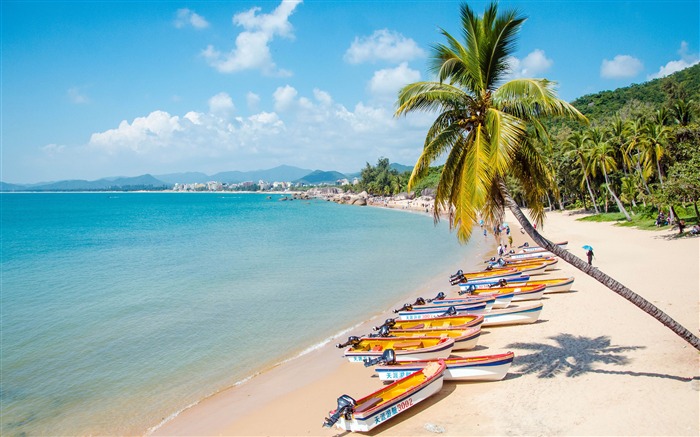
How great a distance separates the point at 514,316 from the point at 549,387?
4.63 meters

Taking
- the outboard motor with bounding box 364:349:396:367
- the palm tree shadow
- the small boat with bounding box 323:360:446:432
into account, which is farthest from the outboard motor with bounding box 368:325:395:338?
the palm tree shadow

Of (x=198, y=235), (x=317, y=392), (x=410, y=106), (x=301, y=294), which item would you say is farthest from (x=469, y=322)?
(x=198, y=235)

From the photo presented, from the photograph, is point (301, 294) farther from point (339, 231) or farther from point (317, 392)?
point (339, 231)

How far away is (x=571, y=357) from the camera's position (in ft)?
35.2

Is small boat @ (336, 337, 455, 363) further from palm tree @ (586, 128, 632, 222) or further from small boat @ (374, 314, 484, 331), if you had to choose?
palm tree @ (586, 128, 632, 222)

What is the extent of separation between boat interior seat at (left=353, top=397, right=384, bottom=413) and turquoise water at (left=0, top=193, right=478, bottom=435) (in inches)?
209

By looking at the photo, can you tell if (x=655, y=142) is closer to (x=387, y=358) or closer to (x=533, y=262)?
(x=533, y=262)

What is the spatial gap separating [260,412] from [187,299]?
13.3m

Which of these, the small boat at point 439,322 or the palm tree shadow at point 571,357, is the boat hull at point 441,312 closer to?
the small boat at point 439,322

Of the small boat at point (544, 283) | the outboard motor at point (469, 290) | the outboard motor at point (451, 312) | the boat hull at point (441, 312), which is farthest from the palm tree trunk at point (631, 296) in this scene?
the outboard motor at point (469, 290)

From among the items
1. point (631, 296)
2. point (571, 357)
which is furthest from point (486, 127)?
point (571, 357)

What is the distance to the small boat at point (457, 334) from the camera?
37.1 feet

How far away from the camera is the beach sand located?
7883 mm

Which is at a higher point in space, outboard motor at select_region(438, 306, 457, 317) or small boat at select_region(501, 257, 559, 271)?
small boat at select_region(501, 257, 559, 271)
